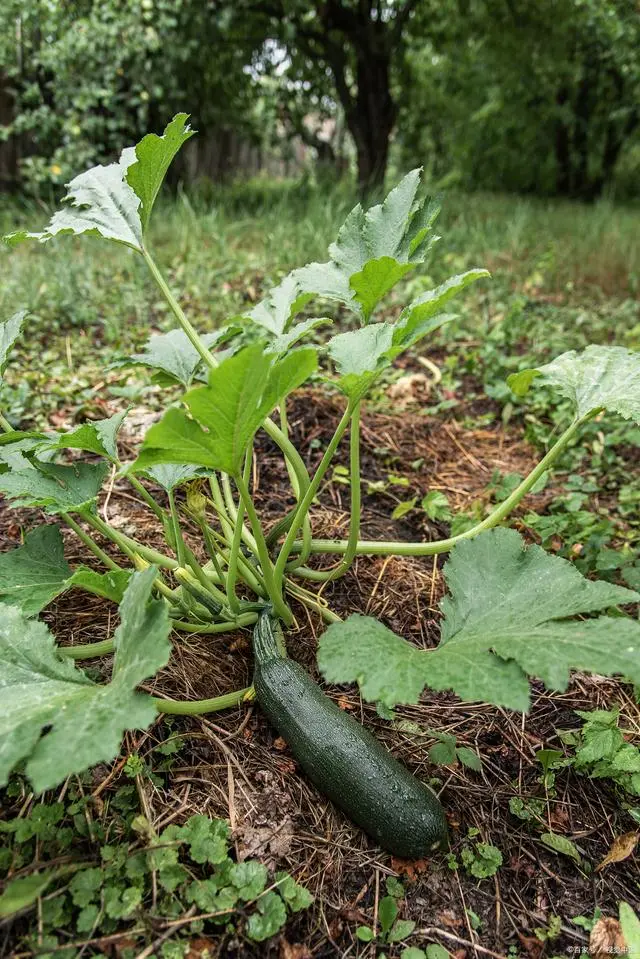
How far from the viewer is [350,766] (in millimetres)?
1300

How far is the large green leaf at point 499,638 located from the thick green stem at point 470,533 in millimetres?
149

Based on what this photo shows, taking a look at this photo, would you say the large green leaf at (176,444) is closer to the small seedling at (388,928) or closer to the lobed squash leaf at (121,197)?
the lobed squash leaf at (121,197)

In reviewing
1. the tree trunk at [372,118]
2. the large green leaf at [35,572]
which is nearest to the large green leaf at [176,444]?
the large green leaf at [35,572]

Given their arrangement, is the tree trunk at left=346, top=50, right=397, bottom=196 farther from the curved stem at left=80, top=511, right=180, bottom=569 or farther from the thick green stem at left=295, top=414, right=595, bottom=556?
the curved stem at left=80, top=511, right=180, bottom=569

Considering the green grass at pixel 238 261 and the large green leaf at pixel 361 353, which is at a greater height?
the large green leaf at pixel 361 353

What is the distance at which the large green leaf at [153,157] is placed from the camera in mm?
1341

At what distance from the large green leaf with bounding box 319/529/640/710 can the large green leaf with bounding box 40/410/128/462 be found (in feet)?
2.13

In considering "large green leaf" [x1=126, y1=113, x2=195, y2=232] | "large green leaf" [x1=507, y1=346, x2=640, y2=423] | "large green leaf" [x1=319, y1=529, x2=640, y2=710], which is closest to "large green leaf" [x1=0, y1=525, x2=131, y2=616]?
"large green leaf" [x1=319, y1=529, x2=640, y2=710]

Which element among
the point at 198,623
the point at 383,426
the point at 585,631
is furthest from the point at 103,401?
the point at 585,631

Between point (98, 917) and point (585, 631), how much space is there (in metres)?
0.93

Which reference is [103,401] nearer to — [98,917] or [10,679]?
[10,679]

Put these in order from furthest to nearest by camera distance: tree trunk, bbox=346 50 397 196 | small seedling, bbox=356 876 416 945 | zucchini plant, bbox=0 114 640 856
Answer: tree trunk, bbox=346 50 397 196 → small seedling, bbox=356 876 416 945 → zucchini plant, bbox=0 114 640 856

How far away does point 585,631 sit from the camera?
111 cm

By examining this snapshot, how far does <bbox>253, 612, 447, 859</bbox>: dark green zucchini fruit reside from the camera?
49.4 inches
